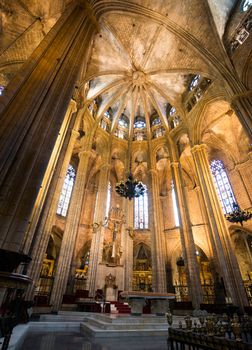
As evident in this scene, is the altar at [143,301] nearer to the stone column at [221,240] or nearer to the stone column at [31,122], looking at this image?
the stone column at [221,240]

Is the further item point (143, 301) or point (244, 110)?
point (244, 110)

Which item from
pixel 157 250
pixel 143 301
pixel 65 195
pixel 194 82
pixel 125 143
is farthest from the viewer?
pixel 125 143

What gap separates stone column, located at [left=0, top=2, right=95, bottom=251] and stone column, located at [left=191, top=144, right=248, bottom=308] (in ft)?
33.6

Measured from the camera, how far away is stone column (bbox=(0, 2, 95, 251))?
3.86 meters

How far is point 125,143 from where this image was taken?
19797 mm

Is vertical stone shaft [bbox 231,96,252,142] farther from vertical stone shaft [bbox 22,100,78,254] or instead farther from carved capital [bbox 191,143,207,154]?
vertical stone shaft [bbox 22,100,78,254]

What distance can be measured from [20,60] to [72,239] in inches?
462

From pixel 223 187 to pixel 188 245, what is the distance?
7989 millimetres

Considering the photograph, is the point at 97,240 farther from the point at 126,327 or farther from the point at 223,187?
the point at 223,187

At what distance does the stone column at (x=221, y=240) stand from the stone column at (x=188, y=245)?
1.59 metres

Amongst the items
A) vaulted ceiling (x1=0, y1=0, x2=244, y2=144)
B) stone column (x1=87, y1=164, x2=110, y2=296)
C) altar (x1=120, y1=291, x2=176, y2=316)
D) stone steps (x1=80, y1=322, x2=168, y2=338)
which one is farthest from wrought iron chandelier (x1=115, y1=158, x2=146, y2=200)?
vaulted ceiling (x1=0, y1=0, x2=244, y2=144)

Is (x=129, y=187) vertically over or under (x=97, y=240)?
over

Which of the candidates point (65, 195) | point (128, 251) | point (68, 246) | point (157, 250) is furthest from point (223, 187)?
point (65, 195)

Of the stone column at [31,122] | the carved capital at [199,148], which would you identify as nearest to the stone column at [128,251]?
the carved capital at [199,148]
